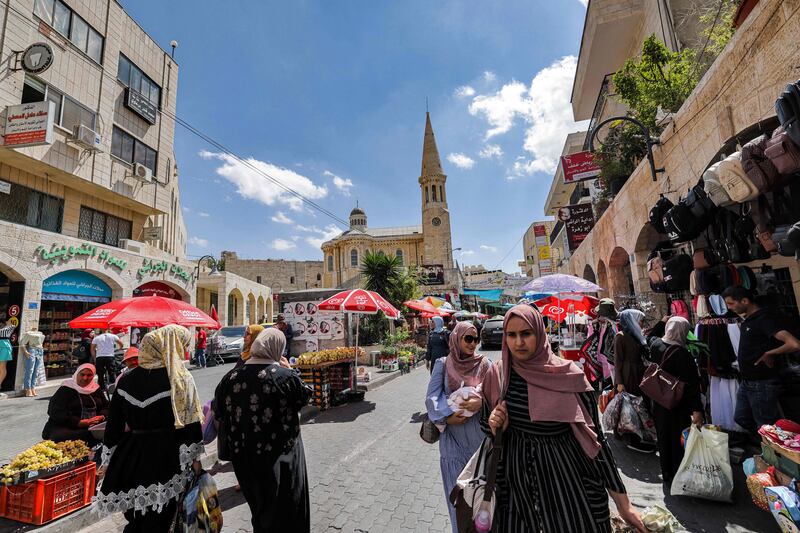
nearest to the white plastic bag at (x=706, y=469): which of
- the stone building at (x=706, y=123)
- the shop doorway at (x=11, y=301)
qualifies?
the stone building at (x=706, y=123)

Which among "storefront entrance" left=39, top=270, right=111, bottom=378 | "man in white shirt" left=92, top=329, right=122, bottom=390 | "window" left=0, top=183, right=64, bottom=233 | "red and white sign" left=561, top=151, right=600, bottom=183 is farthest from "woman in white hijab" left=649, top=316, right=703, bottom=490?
"window" left=0, top=183, right=64, bottom=233

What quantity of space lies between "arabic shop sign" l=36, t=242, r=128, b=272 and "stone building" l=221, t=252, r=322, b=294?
3820 cm

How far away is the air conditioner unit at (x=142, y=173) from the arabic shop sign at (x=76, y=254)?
3.43 m

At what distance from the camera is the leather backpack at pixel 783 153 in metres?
2.50

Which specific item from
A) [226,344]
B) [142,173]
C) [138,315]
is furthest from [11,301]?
[138,315]

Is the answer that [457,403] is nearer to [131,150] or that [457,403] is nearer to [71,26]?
Answer: [131,150]

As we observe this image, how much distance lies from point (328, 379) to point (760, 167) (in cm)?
726

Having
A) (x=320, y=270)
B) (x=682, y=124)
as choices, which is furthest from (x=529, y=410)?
(x=320, y=270)

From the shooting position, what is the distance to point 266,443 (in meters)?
2.61

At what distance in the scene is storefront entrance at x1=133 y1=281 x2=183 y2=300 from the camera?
14.9 m

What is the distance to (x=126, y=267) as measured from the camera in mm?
13906

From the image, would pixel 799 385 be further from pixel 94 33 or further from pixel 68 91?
pixel 94 33

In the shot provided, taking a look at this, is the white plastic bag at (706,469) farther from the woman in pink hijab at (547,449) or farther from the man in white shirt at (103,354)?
the man in white shirt at (103,354)

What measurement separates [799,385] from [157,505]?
522cm
